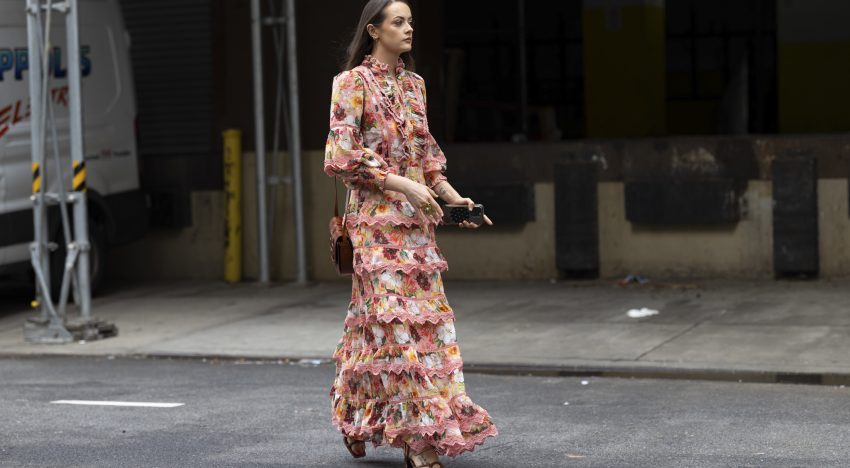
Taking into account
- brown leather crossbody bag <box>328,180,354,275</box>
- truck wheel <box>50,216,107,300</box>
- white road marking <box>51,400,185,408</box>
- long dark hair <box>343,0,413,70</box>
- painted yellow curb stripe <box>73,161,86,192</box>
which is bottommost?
white road marking <box>51,400,185,408</box>

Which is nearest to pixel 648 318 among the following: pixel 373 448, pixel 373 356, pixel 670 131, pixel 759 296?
pixel 759 296

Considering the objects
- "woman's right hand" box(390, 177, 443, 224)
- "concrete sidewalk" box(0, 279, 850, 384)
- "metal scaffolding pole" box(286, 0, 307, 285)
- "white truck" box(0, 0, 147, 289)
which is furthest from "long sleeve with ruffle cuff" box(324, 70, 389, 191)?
"metal scaffolding pole" box(286, 0, 307, 285)

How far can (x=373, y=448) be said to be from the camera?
708 centimetres

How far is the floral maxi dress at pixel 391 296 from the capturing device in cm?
619

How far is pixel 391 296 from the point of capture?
245 inches

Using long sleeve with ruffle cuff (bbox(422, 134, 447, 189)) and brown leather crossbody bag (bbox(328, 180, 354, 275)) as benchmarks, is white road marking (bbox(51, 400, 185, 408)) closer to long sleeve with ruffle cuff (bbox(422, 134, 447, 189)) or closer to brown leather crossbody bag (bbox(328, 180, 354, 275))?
brown leather crossbody bag (bbox(328, 180, 354, 275))

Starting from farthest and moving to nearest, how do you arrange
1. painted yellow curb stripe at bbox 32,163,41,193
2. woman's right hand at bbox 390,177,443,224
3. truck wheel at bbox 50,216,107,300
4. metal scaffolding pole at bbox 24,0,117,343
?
1. truck wheel at bbox 50,216,107,300
2. painted yellow curb stripe at bbox 32,163,41,193
3. metal scaffolding pole at bbox 24,0,117,343
4. woman's right hand at bbox 390,177,443,224

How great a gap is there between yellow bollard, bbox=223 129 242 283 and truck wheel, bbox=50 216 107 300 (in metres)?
1.18

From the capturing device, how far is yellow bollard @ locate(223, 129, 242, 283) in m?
14.9

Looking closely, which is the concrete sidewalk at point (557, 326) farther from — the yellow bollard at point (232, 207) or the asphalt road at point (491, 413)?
the asphalt road at point (491, 413)

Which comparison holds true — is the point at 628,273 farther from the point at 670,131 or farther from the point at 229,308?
the point at 670,131

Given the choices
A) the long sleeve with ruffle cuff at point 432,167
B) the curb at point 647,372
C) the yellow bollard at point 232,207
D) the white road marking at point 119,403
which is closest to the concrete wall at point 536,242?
the yellow bollard at point 232,207

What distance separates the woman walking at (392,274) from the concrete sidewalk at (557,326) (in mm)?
3178

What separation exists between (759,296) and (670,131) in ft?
35.2
